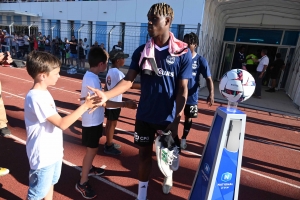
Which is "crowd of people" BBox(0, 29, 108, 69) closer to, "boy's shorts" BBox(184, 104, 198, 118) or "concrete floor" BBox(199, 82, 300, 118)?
"concrete floor" BBox(199, 82, 300, 118)

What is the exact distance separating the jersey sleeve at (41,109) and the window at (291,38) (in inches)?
533

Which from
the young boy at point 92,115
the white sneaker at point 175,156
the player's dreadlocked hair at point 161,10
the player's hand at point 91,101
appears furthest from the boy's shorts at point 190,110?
the player's hand at point 91,101

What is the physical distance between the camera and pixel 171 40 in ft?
6.89

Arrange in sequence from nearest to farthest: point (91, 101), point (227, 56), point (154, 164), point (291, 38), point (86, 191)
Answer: point (91, 101)
point (86, 191)
point (154, 164)
point (291, 38)
point (227, 56)

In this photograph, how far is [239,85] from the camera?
1951 millimetres

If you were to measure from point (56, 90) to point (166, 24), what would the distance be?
720 cm

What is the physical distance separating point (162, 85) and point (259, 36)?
41.2ft

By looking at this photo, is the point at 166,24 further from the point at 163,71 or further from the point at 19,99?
the point at 19,99

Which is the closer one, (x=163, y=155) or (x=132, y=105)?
(x=163, y=155)

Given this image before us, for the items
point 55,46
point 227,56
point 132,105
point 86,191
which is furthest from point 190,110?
point 55,46

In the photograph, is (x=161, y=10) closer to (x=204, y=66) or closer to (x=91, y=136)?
(x=91, y=136)

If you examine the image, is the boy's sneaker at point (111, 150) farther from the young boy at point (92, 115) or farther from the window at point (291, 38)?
the window at point (291, 38)

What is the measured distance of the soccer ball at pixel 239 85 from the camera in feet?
6.40

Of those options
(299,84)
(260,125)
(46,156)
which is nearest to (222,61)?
(299,84)
